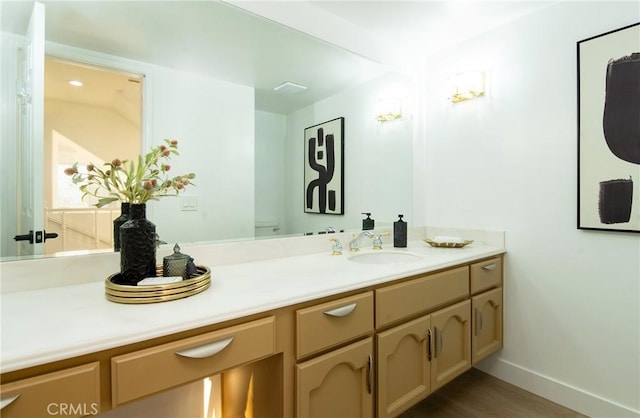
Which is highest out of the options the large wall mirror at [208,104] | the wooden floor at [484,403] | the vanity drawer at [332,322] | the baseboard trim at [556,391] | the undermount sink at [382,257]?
the large wall mirror at [208,104]

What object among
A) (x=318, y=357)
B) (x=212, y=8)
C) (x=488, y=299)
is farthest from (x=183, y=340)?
(x=488, y=299)

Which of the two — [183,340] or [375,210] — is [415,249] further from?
[183,340]

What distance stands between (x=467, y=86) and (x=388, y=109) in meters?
0.53

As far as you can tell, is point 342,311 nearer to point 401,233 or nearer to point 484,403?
point 401,233

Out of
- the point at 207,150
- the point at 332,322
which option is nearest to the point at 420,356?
the point at 332,322

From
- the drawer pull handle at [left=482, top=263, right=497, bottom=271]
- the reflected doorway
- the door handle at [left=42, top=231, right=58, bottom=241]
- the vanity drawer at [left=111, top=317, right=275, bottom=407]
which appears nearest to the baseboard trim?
the drawer pull handle at [left=482, top=263, right=497, bottom=271]

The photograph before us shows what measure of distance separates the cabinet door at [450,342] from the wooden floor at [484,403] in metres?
0.25

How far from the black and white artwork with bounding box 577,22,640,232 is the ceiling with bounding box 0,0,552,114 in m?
0.48

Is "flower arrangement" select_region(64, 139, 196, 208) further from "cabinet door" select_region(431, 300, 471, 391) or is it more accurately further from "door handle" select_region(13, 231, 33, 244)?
"cabinet door" select_region(431, 300, 471, 391)

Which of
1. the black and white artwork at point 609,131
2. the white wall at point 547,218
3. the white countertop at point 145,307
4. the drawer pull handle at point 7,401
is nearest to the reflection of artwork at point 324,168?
the white countertop at point 145,307

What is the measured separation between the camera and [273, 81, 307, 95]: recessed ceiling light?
5.90 ft

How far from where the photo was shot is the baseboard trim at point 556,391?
1635mm

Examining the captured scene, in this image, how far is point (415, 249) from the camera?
205cm

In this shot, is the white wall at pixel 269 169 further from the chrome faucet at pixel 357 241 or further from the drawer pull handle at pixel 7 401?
the drawer pull handle at pixel 7 401
